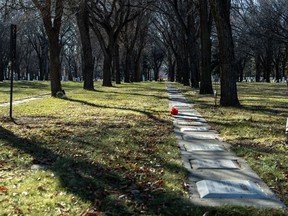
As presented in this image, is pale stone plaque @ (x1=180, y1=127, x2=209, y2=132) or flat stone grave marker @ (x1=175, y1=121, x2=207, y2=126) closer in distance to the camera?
pale stone plaque @ (x1=180, y1=127, x2=209, y2=132)

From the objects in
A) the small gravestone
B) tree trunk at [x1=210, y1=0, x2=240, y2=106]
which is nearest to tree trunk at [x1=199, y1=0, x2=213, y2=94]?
tree trunk at [x1=210, y1=0, x2=240, y2=106]

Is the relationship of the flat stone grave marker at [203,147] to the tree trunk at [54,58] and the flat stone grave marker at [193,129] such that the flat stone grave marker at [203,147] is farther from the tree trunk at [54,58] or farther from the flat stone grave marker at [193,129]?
the tree trunk at [54,58]

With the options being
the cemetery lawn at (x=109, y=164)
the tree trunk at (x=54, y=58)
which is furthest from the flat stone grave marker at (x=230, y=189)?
the tree trunk at (x=54, y=58)

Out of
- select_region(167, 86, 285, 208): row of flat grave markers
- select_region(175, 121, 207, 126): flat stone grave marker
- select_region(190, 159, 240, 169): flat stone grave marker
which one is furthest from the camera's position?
select_region(175, 121, 207, 126): flat stone grave marker

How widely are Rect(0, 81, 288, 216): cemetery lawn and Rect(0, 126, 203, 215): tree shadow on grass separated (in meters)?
0.01

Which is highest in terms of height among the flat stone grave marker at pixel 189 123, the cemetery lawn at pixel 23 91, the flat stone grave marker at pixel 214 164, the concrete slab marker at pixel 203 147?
the cemetery lawn at pixel 23 91

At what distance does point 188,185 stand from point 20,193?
199 centimetres

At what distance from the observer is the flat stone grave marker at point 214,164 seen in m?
6.60

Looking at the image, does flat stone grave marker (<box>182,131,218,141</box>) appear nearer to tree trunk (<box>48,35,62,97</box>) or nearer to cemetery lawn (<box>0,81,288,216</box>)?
cemetery lawn (<box>0,81,288,216</box>)

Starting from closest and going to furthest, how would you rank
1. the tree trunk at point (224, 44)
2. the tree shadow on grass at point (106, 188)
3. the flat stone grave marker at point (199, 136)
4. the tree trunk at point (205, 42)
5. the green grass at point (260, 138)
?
the tree shadow on grass at point (106, 188)
the green grass at point (260, 138)
the flat stone grave marker at point (199, 136)
the tree trunk at point (224, 44)
the tree trunk at point (205, 42)

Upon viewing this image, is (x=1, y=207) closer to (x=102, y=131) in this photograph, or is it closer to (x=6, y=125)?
(x=102, y=131)

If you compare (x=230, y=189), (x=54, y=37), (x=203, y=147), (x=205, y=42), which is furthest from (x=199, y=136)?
(x=205, y=42)

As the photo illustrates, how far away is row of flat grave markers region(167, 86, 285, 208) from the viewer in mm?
4977

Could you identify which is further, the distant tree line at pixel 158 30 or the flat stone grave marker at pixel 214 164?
the distant tree line at pixel 158 30
